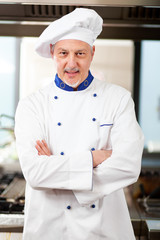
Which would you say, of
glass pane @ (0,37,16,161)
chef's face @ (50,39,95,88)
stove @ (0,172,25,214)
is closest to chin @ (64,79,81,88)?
chef's face @ (50,39,95,88)

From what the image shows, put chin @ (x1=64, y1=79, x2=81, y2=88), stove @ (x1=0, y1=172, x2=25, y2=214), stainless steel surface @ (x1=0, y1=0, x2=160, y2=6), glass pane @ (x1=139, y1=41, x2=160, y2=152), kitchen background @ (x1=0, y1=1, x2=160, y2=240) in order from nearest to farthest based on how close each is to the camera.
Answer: chin @ (x1=64, y1=79, x2=81, y2=88), stainless steel surface @ (x1=0, y1=0, x2=160, y2=6), stove @ (x1=0, y1=172, x2=25, y2=214), kitchen background @ (x1=0, y1=1, x2=160, y2=240), glass pane @ (x1=139, y1=41, x2=160, y2=152)

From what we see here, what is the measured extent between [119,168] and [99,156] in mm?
110

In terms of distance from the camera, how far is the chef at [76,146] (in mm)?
1466

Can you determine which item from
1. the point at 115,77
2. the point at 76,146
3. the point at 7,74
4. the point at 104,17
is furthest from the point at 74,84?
the point at 7,74

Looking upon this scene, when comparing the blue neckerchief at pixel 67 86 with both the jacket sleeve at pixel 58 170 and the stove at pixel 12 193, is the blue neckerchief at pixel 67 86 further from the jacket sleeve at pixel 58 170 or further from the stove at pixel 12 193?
the stove at pixel 12 193

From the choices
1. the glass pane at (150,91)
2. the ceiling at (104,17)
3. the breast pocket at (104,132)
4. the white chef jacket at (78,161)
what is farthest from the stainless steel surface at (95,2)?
the glass pane at (150,91)

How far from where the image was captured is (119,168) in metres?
1.46

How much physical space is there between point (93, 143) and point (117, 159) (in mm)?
164

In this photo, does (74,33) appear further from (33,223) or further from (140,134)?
(33,223)

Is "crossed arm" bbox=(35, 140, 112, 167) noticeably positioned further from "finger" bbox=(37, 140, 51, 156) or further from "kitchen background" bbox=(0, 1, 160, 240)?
"kitchen background" bbox=(0, 1, 160, 240)

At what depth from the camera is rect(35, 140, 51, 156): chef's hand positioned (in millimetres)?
1522

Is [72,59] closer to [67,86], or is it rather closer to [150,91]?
[67,86]

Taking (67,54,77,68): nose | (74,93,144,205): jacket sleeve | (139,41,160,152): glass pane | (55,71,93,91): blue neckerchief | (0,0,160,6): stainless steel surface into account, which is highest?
(0,0,160,6): stainless steel surface

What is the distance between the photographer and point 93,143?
62.4 inches
